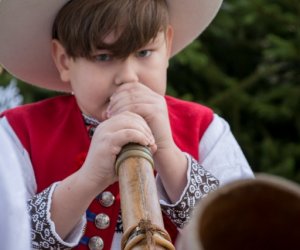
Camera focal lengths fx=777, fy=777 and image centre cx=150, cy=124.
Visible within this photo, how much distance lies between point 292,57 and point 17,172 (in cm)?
219

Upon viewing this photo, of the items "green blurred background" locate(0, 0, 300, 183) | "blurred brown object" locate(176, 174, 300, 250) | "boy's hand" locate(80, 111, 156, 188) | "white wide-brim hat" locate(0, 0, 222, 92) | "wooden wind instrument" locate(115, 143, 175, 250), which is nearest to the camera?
"blurred brown object" locate(176, 174, 300, 250)

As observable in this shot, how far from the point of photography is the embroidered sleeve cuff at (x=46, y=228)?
1.65 metres

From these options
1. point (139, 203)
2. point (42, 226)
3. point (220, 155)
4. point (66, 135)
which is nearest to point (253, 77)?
point (220, 155)

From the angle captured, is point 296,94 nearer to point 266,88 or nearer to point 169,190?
point 266,88

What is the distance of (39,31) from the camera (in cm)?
179

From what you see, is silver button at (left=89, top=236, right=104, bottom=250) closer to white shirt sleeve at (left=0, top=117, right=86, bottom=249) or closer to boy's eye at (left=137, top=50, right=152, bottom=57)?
white shirt sleeve at (left=0, top=117, right=86, bottom=249)

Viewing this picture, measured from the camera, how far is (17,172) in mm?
1220

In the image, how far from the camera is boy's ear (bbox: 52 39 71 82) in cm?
179

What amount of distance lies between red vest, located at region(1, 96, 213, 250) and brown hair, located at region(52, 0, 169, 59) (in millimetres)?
216

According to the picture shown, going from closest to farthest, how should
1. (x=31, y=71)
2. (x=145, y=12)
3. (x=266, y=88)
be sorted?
(x=145, y=12) → (x=31, y=71) → (x=266, y=88)

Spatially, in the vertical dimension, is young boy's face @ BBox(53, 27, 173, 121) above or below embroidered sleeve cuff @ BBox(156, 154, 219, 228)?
above

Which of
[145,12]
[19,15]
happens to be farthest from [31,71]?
[145,12]

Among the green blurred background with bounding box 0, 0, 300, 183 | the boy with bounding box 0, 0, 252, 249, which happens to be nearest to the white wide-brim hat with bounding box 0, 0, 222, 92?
the boy with bounding box 0, 0, 252, 249

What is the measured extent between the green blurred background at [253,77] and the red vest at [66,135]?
1.18 meters
